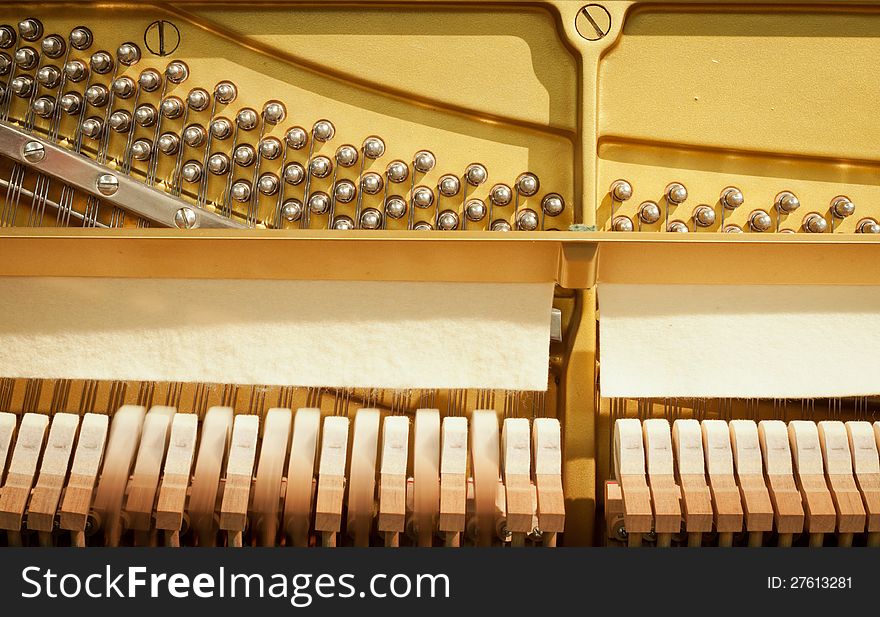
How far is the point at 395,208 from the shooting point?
5.19 feet

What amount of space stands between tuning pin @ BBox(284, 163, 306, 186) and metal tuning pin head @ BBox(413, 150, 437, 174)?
21cm

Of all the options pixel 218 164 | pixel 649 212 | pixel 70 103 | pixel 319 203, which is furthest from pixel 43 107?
pixel 649 212

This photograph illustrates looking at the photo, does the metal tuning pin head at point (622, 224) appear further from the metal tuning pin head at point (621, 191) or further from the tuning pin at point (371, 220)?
the tuning pin at point (371, 220)

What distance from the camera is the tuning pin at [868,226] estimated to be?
5.19 ft

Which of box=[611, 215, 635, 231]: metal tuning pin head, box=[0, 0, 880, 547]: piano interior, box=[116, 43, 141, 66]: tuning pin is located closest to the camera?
box=[0, 0, 880, 547]: piano interior

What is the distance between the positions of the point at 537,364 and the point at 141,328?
658mm

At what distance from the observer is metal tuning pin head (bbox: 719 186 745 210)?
1.58 m

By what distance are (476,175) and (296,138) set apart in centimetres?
35

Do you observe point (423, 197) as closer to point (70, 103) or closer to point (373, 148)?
point (373, 148)

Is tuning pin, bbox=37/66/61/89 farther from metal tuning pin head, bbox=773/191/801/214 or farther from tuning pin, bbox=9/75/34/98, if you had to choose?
Answer: metal tuning pin head, bbox=773/191/801/214

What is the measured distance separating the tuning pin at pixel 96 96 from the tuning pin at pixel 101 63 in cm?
4

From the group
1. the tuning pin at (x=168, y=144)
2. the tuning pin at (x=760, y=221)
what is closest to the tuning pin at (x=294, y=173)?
the tuning pin at (x=168, y=144)

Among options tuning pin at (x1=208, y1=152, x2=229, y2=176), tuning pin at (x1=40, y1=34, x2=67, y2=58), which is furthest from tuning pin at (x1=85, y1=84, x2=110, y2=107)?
tuning pin at (x1=208, y1=152, x2=229, y2=176)

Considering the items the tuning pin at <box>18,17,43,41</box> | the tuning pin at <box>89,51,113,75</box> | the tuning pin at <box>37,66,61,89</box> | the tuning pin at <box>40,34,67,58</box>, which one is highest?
the tuning pin at <box>18,17,43,41</box>
